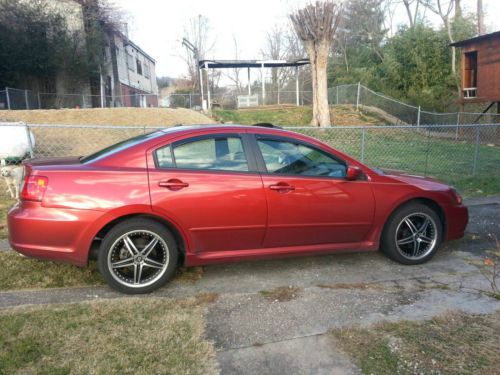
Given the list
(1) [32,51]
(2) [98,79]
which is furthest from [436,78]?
(1) [32,51]

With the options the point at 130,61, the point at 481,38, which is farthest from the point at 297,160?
the point at 130,61

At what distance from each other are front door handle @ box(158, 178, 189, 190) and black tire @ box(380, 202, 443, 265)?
7.22 ft

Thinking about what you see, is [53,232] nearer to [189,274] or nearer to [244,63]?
[189,274]

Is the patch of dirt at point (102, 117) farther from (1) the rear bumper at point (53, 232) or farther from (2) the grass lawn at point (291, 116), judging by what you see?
(1) the rear bumper at point (53, 232)

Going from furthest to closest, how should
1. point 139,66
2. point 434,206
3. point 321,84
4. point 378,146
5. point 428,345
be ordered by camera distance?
point 139,66 < point 321,84 < point 378,146 < point 434,206 < point 428,345

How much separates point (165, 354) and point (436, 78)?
97.6ft

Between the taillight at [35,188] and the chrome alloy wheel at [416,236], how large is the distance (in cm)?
345

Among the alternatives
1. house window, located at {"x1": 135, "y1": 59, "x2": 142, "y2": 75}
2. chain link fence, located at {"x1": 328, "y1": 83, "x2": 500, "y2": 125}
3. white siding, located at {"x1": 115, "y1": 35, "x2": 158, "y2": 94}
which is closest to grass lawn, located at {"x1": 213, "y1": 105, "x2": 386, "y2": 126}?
chain link fence, located at {"x1": 328, "y1": 83, "x2": 500, "y2": 125}

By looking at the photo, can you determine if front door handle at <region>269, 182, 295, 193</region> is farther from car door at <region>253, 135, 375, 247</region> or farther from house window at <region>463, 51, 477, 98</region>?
house window at <region>463, 51, 477, 98</region>

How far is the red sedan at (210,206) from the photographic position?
3498mm

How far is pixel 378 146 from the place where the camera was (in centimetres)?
1567

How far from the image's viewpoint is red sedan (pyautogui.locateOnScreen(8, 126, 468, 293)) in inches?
138

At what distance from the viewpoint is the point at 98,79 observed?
26.5 meters

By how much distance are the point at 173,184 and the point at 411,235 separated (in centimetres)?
259
